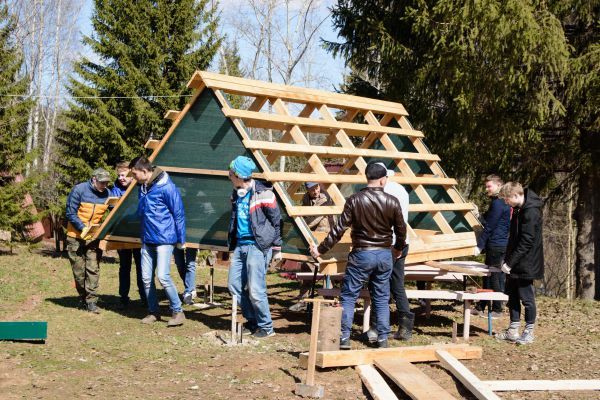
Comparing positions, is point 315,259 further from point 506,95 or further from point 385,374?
point 506,95

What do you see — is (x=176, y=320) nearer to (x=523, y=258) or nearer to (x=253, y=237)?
(x=253, y=237)

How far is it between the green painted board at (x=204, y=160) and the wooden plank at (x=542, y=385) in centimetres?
384

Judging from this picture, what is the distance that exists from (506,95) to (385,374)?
6.98 m

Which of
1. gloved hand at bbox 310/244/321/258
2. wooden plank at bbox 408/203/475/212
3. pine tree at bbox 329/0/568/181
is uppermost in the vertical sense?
pine tree at bbox 329/0/568/181

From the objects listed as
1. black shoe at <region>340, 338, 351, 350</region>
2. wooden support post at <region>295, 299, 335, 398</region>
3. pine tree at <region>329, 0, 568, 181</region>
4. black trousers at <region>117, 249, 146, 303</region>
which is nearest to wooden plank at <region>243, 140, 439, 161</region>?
black shoe at <region>340, 338, 351, 350</region>

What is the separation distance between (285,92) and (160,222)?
251 centimetres

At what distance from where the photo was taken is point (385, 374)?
Result: 6.34 metres

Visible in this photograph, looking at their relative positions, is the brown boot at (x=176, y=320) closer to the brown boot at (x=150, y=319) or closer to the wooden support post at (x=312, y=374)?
the brown boot at (x=150, y=319)

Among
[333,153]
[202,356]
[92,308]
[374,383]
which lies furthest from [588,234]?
[92,308]

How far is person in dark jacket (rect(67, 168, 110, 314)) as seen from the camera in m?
9.12

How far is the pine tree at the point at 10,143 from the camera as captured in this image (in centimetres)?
1756

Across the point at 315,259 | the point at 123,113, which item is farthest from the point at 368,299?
the point at 123,113

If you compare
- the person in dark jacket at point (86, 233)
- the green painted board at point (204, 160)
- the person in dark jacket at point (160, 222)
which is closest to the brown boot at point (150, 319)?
the person in dark jacket at point (160, 222)

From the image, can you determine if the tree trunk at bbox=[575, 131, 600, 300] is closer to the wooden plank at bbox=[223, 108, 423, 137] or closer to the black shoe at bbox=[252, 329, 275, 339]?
the wooden plank at bbox=[223, 108, 423, 137]
